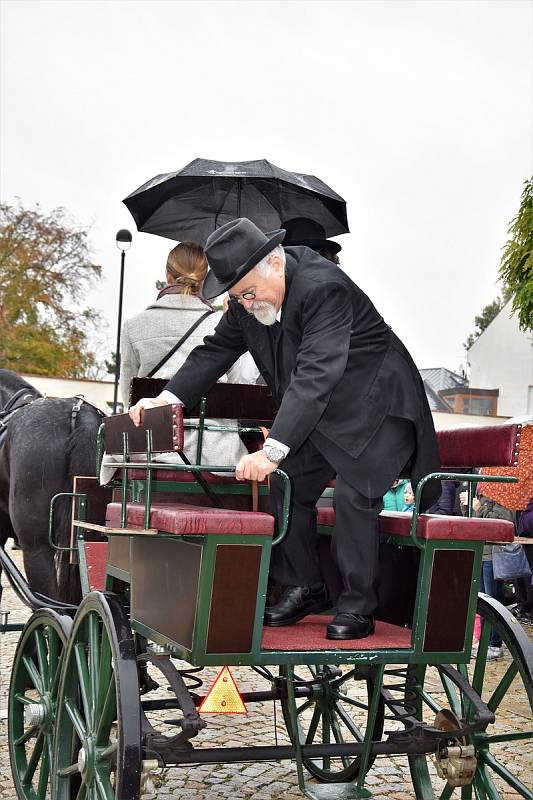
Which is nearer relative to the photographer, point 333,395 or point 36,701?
point 333,395

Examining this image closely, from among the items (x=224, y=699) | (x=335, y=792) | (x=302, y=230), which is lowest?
(x=335, y=792)

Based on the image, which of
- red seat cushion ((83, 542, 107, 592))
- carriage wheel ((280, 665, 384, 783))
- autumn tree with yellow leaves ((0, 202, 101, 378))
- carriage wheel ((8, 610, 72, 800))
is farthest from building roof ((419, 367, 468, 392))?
carriage wheel ((8, 610, 72, 800))

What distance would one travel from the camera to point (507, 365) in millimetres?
36750

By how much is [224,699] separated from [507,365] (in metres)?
34.5

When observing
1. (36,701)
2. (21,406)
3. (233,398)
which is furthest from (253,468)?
(21,406)

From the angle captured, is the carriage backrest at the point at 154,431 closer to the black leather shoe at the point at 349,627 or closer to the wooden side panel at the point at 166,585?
the wooden side panel at the point at 166,585

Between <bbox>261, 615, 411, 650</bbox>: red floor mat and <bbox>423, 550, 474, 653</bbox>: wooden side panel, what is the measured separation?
92 mm

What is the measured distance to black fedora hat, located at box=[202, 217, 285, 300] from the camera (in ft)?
10.1

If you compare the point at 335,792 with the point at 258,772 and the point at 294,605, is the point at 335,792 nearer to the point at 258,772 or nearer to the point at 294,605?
the point at 294,605

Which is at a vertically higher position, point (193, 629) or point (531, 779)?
point (193, 629)

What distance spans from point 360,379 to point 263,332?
14.6 inches

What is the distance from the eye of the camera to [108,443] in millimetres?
3490

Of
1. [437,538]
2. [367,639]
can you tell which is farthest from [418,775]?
[437,538]

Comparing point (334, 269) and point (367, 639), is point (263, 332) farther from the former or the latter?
point (367, 639)
